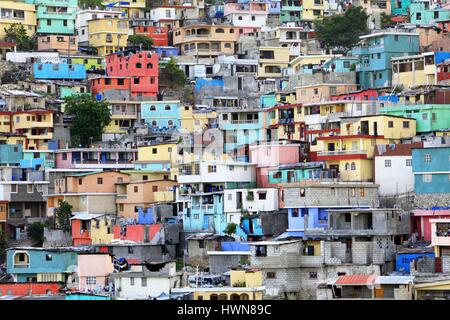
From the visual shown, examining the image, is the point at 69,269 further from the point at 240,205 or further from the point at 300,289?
the point at 300,289

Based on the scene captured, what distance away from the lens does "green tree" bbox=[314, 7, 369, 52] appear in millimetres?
40125

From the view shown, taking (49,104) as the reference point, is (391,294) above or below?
below

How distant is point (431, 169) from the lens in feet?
77.6

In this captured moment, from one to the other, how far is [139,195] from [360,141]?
18.1 ft

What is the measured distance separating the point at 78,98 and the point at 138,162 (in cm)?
397

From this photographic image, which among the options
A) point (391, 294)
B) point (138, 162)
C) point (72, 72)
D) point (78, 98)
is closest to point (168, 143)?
point (138, 162)

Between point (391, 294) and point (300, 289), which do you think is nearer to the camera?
point (391, 294)

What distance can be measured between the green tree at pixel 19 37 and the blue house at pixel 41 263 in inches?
587

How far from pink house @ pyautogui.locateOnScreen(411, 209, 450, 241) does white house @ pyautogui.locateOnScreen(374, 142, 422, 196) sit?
55.2 inches

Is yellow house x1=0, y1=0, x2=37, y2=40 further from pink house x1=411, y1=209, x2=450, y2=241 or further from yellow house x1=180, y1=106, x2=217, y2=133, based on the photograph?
pink house x1=411, y1=209, x2=450, y2=241

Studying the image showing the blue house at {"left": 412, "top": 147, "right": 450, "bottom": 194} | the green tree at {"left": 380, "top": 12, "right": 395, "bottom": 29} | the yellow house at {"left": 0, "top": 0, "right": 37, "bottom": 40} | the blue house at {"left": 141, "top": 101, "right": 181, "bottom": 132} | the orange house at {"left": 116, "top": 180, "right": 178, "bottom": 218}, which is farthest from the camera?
the green tree at {"left": 380, "top": 12, "right": 395, "bottom": 29}

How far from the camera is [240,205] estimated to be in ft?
82.7

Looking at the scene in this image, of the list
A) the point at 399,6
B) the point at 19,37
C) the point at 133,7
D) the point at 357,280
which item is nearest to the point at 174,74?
the point at 19,37

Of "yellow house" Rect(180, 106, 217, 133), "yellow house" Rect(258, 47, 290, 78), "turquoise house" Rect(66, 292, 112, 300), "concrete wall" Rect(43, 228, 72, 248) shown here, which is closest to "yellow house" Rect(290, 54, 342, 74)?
"yellow house" Rect(258, 47, 290, 78)
